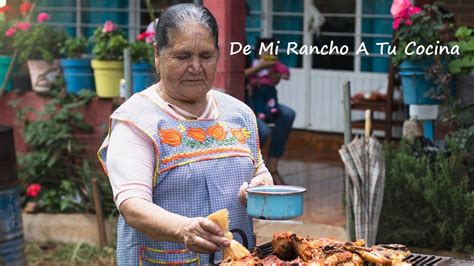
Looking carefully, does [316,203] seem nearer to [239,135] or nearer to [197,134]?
[239,135]

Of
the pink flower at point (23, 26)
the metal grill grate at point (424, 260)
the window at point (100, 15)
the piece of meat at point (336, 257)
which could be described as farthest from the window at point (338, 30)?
the piece of meat at point (336, 257)

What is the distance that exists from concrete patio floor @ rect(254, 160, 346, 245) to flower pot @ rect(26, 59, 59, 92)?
8.17 feet

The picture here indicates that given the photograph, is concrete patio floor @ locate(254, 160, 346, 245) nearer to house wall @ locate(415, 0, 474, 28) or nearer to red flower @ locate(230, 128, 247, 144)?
house wall @ locate(415, 0, 474, 28)

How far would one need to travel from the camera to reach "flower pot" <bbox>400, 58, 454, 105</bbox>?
7525mm

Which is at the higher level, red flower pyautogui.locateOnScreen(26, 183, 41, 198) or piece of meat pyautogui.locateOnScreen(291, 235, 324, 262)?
piece of meat pyautogui.locateOnScreen(291, 235, 324, 262)

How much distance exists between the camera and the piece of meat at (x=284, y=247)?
140 inches

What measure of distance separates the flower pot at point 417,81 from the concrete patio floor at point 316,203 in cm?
116

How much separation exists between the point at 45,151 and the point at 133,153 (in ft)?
18.5

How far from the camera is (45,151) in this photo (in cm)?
907

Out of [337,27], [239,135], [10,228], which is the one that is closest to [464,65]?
[10,228]

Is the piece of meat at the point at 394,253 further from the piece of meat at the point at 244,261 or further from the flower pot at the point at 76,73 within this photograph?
the flower pot at the point at 76,73

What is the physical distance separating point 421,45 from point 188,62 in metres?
4.10

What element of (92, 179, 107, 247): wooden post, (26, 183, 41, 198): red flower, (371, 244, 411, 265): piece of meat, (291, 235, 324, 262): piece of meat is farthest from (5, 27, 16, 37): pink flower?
(371, 244, 411, 265): piece of meat

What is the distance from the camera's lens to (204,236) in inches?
131
